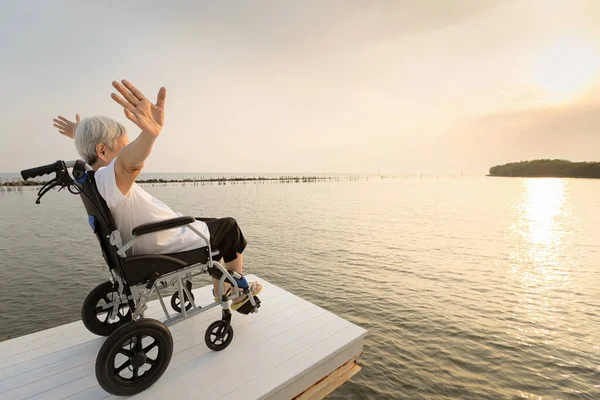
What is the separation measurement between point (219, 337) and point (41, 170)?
224 centimetres

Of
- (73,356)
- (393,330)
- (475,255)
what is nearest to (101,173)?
(73,356)

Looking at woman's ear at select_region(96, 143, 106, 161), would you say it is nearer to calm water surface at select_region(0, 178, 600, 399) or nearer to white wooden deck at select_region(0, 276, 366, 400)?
white wooden deck at select_region(0, 276, 366, 400)

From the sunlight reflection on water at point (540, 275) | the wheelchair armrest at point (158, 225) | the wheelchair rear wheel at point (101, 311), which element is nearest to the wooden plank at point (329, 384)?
the wheelchair armrest at point (158, 225)

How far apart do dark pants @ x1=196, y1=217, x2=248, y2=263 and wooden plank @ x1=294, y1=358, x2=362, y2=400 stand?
162 cm

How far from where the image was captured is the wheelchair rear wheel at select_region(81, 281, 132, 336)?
3139 millimetres

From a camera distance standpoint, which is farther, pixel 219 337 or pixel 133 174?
pixel 219 337

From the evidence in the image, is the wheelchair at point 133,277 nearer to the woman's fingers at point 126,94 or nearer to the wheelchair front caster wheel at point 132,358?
the wheelchair front caster wheel at point 132,358

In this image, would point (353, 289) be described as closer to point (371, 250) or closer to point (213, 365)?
point (371, 250)

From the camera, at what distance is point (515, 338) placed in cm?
521

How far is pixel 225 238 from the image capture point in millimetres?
3244

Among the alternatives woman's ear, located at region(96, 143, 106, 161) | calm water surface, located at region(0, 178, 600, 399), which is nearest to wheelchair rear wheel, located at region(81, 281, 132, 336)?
woman's ear, located at region(96, 143, 106, 161)

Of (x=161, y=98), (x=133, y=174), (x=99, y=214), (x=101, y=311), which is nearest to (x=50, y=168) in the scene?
(x=99, y=214)

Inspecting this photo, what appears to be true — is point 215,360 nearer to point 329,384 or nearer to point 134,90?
point 329,384

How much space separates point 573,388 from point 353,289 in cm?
419
